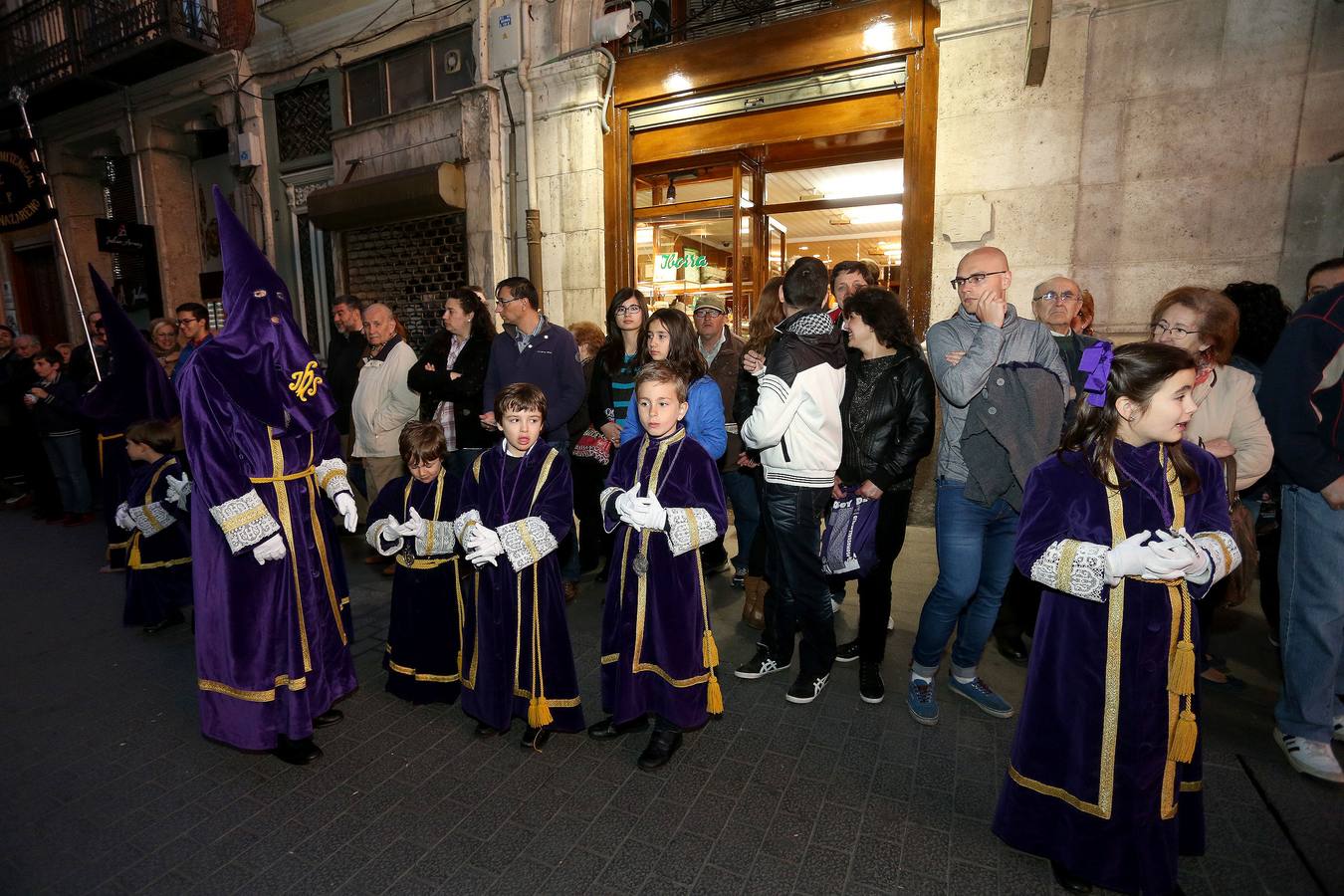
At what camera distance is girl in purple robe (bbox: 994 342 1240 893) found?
81.8 inches

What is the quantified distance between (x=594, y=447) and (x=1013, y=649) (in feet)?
9.86

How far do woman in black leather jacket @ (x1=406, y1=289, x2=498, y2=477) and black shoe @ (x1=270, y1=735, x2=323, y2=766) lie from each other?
91.7 inches

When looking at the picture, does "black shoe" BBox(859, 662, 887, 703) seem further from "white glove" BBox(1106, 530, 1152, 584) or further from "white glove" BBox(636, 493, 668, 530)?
"white glove" BBox(1106, 530, 1152, 584)

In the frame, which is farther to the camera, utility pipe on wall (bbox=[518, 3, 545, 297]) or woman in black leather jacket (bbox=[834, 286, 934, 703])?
utility pipe on wall (bbox=[518, 3, 545, 297])

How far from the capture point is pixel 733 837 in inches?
102

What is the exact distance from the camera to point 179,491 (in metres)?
4.45

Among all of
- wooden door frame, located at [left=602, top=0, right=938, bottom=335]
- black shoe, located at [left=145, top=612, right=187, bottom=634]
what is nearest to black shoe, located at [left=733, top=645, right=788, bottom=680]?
black shoe, located at [left=145, top=612, right=187, bottom=634]

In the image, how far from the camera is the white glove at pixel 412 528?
3.31 m

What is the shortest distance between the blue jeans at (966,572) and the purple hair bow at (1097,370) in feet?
3.68

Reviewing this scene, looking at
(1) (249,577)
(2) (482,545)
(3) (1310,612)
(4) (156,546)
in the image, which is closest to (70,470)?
(4) (156,546)

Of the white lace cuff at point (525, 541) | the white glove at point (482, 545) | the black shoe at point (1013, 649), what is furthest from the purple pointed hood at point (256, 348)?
the black shoe at point (1013, 649)

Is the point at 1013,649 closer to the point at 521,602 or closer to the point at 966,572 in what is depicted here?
the point at 966,572

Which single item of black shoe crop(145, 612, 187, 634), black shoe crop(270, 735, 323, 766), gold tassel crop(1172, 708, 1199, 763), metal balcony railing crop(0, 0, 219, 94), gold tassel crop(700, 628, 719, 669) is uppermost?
metal balcony railing crop(0, 0, 219, 94)

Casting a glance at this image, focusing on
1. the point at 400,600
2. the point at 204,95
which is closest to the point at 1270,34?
the point at 400,600
